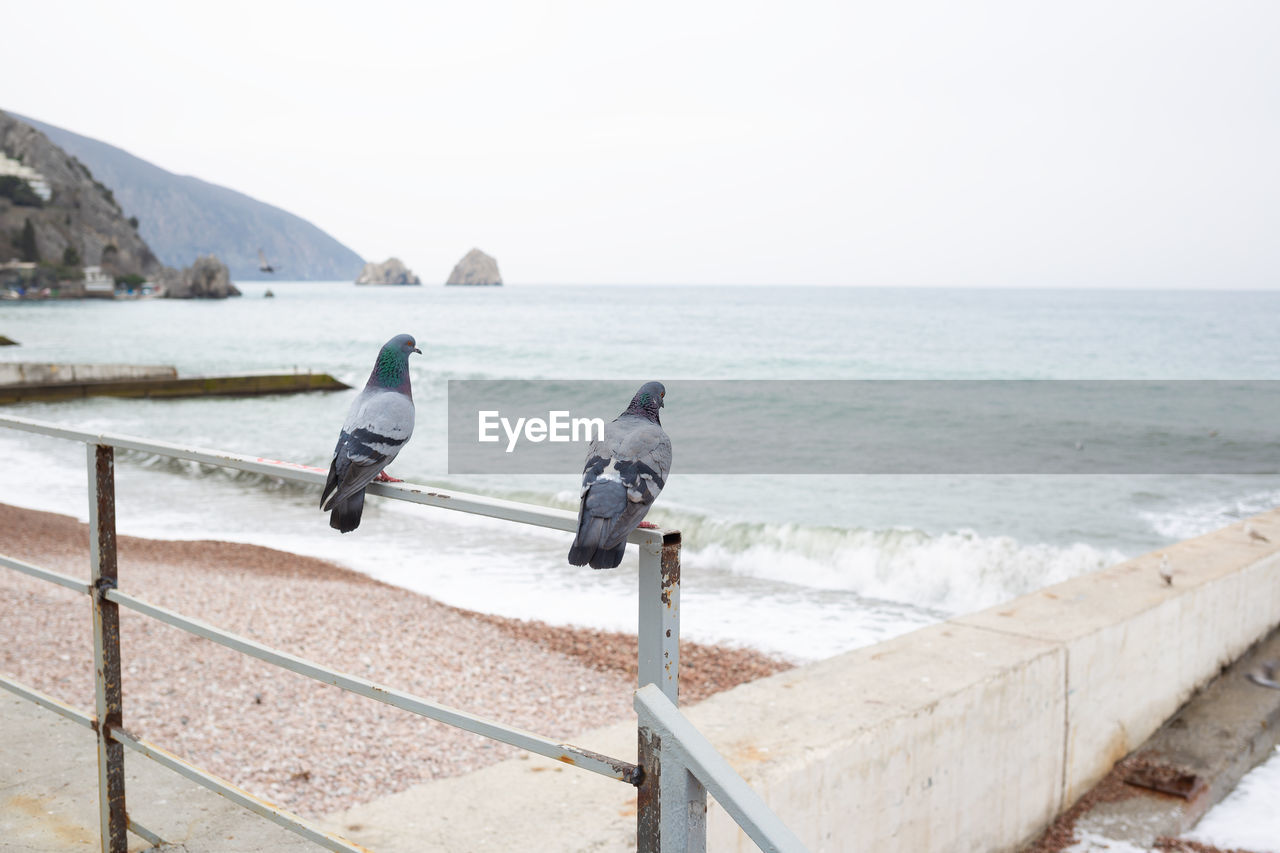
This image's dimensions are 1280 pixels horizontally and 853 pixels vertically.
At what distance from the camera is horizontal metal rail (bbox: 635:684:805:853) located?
87 centimetres

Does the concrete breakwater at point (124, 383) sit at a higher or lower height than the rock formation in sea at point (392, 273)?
lower

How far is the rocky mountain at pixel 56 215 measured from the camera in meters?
98.2

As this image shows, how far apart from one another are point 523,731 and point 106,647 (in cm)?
114

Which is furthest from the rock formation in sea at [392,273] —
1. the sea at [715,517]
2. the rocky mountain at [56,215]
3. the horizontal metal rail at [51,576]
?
the horizontal metal rail at [51,576]

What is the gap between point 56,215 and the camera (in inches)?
4063

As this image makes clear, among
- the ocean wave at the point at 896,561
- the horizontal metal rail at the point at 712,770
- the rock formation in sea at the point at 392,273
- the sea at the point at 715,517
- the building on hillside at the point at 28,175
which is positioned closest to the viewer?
the horizontal metal rail at the point at 712,770

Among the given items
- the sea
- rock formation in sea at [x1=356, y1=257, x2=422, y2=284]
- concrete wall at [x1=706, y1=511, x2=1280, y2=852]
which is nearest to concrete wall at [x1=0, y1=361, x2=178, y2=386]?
the sea

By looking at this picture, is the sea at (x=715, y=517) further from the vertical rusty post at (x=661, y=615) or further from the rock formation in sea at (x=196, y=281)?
the rock formation in sea at (x=196, y=281)

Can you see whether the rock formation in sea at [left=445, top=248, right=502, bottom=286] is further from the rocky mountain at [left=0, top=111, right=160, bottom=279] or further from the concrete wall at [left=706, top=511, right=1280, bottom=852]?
the concrete wall at [left=706, top=511, right=1280, bottom=852]

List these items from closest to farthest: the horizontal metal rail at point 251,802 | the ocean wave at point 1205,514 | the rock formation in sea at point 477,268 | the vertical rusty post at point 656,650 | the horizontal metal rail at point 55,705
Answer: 1. the vertical rusty post at point 656,650
2. the horizontal metal rail at point 251,802
3. the horizontal metal rail at point 55,705
4. the ocean wave at point 1205,514
5. the rock formation in sea at point 477,268

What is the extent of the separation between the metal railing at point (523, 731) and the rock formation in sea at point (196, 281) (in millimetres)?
119145

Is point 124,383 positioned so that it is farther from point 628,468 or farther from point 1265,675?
point 628,468

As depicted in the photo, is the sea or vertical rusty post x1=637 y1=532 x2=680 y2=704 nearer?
vertical rusty post x1=637 y1=532 x2=680 y2=704

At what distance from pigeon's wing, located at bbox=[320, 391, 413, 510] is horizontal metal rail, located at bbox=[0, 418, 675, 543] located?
3cm
